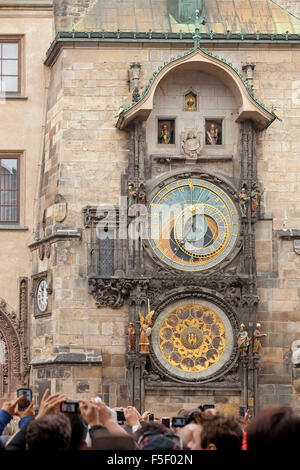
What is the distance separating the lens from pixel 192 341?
78.0 feet

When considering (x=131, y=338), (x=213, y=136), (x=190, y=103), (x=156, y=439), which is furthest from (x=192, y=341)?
(x=156, y=439)

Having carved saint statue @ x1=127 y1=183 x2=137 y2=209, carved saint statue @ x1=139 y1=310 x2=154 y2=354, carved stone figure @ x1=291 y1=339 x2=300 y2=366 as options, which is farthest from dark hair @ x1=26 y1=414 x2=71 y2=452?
carved saint statue @ x1=127 y1=183 x2=137 y2=209

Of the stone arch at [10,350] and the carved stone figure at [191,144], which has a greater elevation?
the carved stone figure at [191,144]

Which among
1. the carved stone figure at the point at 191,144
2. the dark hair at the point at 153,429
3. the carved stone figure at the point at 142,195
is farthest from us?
the carved stone figure at the point at 191,144

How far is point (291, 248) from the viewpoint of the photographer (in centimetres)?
2422

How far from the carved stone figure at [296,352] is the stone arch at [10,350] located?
5907mm

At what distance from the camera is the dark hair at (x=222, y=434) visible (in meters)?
6.93

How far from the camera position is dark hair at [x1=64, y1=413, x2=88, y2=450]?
6.96m

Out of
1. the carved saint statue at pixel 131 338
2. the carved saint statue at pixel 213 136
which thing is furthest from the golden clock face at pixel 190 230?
the carved saint statue at pixel 131 338

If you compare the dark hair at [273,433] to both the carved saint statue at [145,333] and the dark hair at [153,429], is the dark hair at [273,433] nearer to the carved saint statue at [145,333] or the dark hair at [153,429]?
the dark hair at [153,429]

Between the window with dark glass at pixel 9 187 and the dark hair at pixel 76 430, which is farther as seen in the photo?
the window with dark glass at pixel 9 187

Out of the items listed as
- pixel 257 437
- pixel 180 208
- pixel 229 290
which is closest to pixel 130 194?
pixel 180 208

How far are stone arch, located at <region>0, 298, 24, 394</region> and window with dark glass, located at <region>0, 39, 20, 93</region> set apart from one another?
4884mm

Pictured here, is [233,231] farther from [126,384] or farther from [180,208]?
[126,384]
